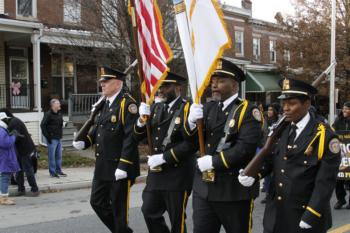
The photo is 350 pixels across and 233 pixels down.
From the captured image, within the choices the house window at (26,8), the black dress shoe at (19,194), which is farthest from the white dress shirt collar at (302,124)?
the house window at (26,8)

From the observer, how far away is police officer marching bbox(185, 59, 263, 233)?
Result: 409 cm

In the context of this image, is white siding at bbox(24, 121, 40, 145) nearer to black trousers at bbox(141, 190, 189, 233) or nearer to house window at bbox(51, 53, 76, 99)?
house window at bbox(51, 53, 76, 99)

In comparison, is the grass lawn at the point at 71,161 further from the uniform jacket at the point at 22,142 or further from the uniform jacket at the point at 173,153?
the uniform jacket at the point at 173,153

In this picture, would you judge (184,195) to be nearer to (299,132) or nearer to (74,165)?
(299,132)

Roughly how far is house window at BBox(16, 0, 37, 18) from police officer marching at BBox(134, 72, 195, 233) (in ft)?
47.6

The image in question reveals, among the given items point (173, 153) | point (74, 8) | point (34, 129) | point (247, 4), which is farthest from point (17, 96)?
point (247, 4)

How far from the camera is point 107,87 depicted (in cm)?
562

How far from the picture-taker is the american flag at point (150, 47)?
511 centimetres

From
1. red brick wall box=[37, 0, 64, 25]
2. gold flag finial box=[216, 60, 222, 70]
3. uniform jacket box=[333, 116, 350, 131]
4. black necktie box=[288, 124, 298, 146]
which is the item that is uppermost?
red brick wall box=[37, 0, 64, 25]

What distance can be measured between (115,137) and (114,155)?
0.21m

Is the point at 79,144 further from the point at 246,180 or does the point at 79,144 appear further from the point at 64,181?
the point at 64,181

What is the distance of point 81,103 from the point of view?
18.6m

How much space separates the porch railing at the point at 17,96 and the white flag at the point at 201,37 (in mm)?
Result: 13094

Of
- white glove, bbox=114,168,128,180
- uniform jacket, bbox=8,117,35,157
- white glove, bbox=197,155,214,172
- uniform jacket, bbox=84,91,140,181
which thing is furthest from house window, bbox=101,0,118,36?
white glove, bbox=197,155,214,172
